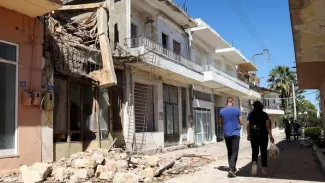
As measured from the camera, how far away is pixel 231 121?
26.9 feet

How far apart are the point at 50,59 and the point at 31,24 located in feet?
4.29

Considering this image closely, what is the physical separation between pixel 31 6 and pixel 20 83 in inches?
87.8

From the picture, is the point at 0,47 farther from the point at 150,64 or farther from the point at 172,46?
the point at 172,46

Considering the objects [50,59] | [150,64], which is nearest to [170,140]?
[150,64]

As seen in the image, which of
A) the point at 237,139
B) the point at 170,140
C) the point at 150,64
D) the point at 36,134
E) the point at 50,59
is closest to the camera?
the point at 237,139

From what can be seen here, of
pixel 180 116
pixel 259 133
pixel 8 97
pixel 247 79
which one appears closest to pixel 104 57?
pixel 8 97

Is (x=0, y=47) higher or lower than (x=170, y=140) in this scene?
higher

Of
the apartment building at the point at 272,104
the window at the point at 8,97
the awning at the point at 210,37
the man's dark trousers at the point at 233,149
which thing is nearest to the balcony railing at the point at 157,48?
the awning at the point at 210,37

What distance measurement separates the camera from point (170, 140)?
64.3 ft

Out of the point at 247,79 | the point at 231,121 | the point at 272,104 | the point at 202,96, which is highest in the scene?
the point at 247,79

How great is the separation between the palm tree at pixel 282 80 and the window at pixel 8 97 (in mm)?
57215

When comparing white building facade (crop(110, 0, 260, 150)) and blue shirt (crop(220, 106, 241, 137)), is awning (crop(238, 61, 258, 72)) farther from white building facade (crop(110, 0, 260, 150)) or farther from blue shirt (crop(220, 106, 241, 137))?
blue shirt (crop(220, 106, 241, 137))

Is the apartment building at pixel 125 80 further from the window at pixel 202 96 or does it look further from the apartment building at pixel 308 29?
the apartment building at pixel 308 29

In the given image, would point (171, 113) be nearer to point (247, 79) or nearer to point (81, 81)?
point (81, 81)
